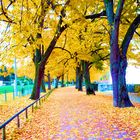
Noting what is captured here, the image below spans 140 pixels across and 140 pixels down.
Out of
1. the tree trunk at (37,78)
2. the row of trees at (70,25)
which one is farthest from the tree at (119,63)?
the tree trunk at (37,78)

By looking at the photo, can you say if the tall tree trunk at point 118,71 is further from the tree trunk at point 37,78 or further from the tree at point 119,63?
the tree trunk at point 37,78

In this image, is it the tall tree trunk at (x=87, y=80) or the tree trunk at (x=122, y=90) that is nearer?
the tree trunk at (x=122, y=90)

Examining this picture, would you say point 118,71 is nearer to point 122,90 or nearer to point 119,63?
point 119,63

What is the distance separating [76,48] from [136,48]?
22.0 ft

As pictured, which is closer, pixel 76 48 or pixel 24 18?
pixel 24 18

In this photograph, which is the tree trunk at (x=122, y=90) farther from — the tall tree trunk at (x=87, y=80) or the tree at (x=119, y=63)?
the tall tree trunk at (x=87, y=80)

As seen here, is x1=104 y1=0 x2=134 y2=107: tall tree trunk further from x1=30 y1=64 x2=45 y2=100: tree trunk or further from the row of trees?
x1=30 y1=64 x2=45 y2=100: tree trunk

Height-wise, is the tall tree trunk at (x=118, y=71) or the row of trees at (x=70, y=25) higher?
the row of trees at (x=70, y=25)

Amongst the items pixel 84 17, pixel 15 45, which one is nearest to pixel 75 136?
pixel 84 17

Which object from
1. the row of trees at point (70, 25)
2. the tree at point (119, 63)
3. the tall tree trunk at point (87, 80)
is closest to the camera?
the row of trees at point (70, 25)

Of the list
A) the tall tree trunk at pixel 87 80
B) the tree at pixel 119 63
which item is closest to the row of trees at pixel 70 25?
the tree at pixel 119 63

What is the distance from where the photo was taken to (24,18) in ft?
55.7

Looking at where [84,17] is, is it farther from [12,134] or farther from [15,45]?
[12,134]

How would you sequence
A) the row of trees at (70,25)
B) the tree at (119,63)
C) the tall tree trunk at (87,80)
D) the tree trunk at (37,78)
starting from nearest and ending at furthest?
the row of trees at (70,25) → the tree at (119,63) → the tree trunk at (37,78) → the tall tree trunk at (87,80)
